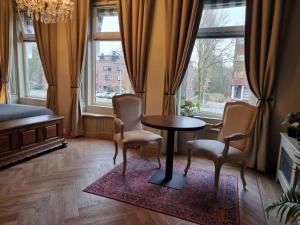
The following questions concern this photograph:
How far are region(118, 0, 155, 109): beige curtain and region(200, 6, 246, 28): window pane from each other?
876 mm

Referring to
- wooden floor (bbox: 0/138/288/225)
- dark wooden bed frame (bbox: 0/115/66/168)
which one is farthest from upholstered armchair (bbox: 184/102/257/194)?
dark wooden bed frame (bbox: 0/115/66/168)

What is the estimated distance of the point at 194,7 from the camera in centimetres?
329

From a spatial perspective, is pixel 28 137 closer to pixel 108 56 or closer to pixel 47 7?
pixel 47 7

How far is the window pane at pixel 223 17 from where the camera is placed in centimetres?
335

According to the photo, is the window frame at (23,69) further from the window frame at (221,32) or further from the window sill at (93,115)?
the window frame at (221,32)

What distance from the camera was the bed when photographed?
3045 mm

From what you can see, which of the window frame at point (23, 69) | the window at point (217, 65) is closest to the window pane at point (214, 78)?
the window at point (217, 65)

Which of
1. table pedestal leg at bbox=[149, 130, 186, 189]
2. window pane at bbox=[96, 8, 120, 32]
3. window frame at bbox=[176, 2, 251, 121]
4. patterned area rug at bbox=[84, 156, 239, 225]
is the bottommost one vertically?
patterned area rug at bbox=[84, 156, 239, 225]

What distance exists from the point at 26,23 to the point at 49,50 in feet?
4.10

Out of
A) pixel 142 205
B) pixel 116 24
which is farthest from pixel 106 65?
pixel 142 205

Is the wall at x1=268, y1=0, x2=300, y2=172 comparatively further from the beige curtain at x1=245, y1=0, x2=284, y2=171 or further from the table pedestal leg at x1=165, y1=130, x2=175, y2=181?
the table pedestal leg at x1=165, y1=130, x2=175, y2=181

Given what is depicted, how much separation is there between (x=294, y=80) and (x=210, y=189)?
184cm

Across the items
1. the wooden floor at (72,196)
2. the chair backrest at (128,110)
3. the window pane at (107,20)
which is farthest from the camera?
the window pane at (107,20)

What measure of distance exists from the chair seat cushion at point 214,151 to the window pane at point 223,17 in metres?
1.88
